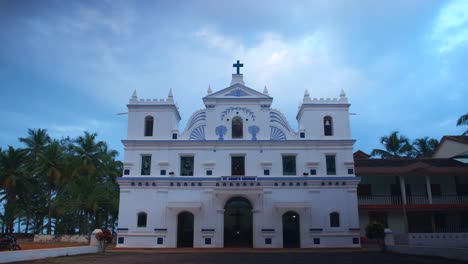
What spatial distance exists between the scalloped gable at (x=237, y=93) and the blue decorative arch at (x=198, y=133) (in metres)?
2.22

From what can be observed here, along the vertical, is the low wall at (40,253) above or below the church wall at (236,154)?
below

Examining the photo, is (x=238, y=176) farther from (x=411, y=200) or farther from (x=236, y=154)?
(x=411, y=200)

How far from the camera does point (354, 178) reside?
26.3 metres

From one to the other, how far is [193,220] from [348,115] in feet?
42.5

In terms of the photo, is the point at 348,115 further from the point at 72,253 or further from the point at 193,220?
the point at 72,253

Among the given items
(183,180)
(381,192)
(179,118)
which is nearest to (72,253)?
(183,180)

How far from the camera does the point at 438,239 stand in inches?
973

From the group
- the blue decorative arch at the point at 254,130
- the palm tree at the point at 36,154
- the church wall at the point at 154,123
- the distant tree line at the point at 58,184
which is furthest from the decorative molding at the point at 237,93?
the palm tree at the point at 36,154

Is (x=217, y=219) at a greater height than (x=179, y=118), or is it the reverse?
(x=179, y=118)

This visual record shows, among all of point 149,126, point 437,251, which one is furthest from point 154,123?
point 437,251

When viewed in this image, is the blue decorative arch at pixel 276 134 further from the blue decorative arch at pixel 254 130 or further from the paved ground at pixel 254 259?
the paved ground at pixel 254 259

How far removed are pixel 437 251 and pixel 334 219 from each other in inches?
375

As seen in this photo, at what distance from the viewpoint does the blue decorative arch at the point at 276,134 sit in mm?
27469

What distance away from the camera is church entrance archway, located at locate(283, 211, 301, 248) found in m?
26.2
